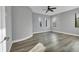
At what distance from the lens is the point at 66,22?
2260mm

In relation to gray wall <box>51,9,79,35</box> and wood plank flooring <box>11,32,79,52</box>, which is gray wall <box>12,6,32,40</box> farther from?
gray wall <box>51,9,79,35</box>

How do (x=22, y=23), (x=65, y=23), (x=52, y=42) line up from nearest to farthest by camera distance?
(x=22, y=23)
(x=65, y=23)
(x=52, y=42)

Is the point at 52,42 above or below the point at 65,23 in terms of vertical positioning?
below

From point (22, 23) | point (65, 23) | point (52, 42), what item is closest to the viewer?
point (22, 23)

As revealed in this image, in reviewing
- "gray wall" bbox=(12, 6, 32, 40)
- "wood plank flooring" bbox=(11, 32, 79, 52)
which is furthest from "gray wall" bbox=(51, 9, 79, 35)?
"gray wall" bbox=(12, 6, 32, 40)

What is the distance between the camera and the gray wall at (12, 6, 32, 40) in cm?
186

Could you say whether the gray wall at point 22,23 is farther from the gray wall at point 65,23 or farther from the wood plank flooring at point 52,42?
the gray wall at point 65,23

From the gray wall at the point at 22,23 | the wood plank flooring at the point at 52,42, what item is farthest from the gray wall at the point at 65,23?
the gray wall at the point at 22,23

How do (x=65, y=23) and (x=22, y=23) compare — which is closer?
(x=22, y=23)

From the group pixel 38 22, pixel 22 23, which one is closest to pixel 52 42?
pixel 38 22

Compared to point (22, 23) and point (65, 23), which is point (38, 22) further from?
point (65, 23)

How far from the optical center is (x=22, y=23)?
1990mm
